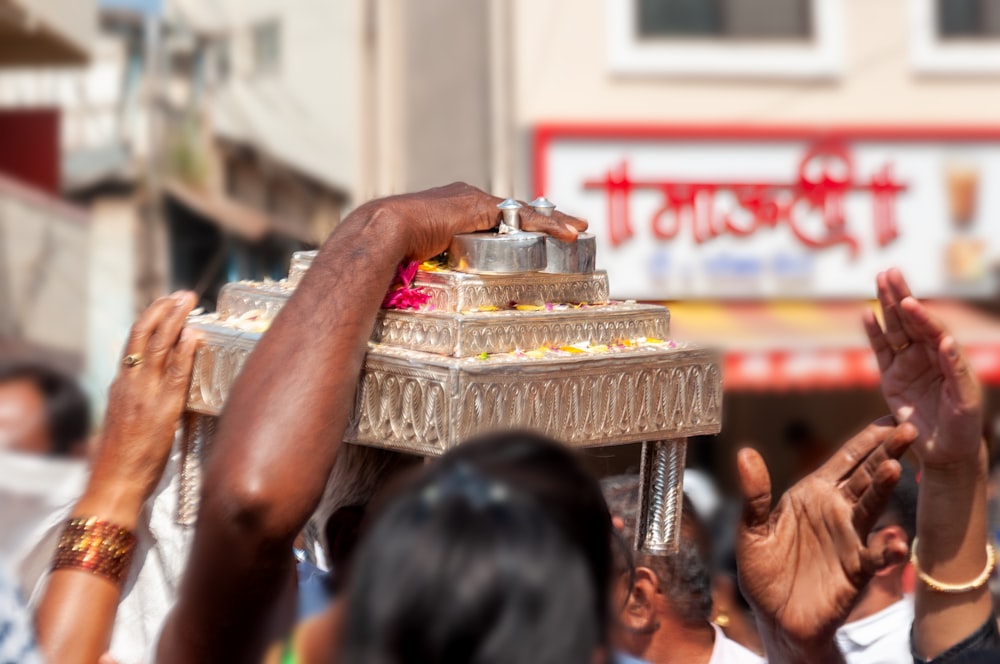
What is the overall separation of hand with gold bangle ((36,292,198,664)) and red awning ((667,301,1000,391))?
8.08 m

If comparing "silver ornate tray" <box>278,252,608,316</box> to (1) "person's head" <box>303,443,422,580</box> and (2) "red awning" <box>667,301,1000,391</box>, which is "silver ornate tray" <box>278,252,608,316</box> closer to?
(1) "person's head" <box>303,443,422,580</box>

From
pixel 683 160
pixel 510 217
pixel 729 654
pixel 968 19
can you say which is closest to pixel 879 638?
pixel 729 654

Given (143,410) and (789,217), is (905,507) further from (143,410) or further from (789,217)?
(789,217)

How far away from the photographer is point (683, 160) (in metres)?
10.9

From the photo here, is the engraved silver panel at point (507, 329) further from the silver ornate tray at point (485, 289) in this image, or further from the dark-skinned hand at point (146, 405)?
the dark-skinned hand at point (146, 405)

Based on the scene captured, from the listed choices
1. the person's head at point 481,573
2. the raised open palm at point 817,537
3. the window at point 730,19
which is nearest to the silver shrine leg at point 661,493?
the raised open palm at point 817,537

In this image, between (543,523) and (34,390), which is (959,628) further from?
(34,390)

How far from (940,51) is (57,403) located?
893cm

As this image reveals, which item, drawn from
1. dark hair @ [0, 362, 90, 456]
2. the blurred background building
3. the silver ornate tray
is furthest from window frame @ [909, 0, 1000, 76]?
the silver ornate tray

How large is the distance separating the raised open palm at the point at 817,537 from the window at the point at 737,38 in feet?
30.1

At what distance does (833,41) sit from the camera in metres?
11.1

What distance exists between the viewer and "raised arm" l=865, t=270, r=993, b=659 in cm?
198

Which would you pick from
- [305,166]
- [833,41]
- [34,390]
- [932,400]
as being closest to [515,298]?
[932,400]

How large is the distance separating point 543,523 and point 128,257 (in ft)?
39.6
